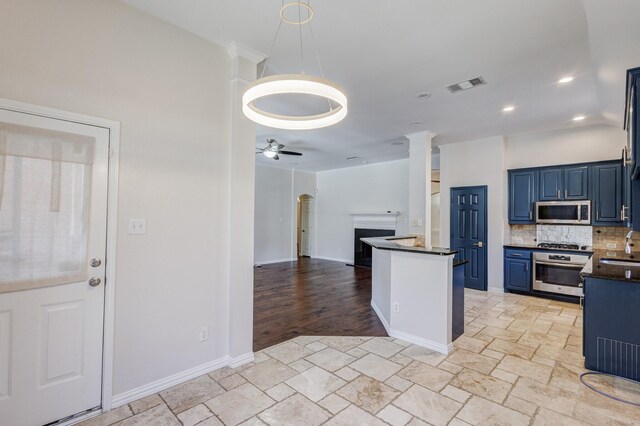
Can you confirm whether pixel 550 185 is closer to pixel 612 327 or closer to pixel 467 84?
pixel 467 84

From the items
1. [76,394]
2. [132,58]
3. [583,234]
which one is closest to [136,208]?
[132,58]

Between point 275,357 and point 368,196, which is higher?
point 368,196

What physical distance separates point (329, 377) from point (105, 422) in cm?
166

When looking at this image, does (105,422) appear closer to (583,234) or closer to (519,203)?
(519,203)

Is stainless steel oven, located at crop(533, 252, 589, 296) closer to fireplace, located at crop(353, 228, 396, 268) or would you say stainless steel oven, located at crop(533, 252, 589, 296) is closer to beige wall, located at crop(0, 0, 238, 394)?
fireplace, located at crop(353, 228, 396, 268)

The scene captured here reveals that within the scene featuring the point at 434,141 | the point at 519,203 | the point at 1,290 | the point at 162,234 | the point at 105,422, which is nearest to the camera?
the point at 1,290

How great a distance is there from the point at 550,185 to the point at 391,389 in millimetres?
4818

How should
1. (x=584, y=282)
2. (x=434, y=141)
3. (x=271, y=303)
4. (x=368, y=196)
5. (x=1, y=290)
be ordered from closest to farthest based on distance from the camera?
1. (x=1, y=290)
2. (x=584, y=282)
3. (x=271, y=303)
4. (x=434, y=141)
5. (x=368, y=196)

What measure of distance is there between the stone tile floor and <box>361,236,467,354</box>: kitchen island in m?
0.16

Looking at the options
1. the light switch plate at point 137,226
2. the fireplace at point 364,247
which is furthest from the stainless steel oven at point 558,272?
the light switch plate at point 137,226

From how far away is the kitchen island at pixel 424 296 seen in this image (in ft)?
10.6

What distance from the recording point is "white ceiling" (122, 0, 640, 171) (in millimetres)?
2271

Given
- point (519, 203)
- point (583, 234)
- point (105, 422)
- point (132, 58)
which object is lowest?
point (105, 422)

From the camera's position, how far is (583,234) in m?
5.20
